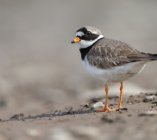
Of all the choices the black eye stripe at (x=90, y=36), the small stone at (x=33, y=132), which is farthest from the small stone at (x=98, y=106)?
the small stone at (x=33, y=132)

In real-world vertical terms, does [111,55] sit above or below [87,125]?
above

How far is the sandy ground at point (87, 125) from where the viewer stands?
769 centimetres

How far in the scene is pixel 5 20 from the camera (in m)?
22.2

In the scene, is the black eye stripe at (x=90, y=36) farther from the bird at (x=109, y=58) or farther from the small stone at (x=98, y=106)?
the small stone at (x=98, y=106)

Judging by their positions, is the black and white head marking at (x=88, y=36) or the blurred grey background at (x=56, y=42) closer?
the black and white head marking at (x=88, y=36)

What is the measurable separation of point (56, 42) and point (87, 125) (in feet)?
38.3

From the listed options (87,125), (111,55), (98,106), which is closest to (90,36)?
(111,55)

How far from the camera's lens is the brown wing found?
30.9 ft

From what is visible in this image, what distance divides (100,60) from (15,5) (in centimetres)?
1445

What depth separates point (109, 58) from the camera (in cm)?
972

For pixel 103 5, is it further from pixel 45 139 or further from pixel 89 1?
pixel 45 139

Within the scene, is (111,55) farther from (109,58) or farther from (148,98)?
(148,98)

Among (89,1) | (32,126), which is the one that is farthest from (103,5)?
(32,126)

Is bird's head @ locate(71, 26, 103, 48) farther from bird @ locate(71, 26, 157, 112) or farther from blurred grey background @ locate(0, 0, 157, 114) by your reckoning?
blurred grey background @ locate(0, 0, 157, 114)
